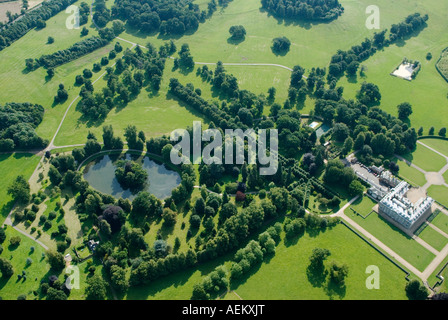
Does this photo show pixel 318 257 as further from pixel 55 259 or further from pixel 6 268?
pixel 6 268

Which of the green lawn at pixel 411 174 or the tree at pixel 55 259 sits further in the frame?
the green lawn at pixel 411 174

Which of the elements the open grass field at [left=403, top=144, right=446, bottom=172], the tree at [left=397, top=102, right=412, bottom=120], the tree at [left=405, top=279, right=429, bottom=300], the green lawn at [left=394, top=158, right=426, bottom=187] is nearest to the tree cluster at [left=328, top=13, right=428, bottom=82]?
the tree at [left=397, top=102, right=412, bottom=120]

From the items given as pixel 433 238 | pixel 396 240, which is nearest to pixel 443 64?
pixel 433 238

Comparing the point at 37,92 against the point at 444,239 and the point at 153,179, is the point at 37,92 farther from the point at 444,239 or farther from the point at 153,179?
the point at 444,239

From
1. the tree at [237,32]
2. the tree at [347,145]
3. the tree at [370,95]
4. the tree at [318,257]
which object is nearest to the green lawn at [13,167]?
the tree at [318,257]

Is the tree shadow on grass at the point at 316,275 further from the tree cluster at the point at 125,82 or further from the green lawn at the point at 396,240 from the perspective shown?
the tree cluster at the point at 125,82

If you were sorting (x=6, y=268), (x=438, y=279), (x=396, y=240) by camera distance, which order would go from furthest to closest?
(x=396, y=240) → (x=6, y=268) → (x=438, y=279)

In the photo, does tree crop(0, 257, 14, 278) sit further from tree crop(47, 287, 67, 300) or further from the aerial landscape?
tree crop(47, 287, 67, 300)
